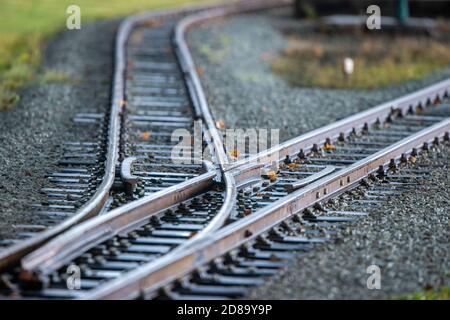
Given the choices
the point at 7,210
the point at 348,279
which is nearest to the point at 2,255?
the point at 7,210

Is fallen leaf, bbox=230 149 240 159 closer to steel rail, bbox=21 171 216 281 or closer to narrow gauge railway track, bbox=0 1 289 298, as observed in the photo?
narrow gauge railway track, bbox=0 1 289 298

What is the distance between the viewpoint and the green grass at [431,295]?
639cm

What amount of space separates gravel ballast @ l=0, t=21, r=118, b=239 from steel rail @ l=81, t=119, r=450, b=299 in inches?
61.2

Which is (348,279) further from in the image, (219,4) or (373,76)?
(219,4)

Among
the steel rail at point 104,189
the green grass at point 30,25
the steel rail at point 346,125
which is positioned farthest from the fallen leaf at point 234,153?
the green grass at point 30,25

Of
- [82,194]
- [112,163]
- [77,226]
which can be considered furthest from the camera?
[112,163]

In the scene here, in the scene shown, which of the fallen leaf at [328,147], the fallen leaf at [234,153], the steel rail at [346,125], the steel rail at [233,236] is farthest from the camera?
the fallen leaf at [328,147]

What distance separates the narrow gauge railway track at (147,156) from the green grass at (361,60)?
6.67 ft

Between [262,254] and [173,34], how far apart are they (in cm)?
1256

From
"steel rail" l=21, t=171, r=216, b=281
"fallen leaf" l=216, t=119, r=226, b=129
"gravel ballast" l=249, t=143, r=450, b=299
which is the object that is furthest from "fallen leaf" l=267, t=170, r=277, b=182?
"fallen leaf" l=216, t=119, r=226, b=129

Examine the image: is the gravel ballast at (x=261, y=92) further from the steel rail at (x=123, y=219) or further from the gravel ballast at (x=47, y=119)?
the gravel ballast at (x=47, y=119)

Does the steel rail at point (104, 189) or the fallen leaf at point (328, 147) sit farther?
the fallen leaf at point (328, 147)

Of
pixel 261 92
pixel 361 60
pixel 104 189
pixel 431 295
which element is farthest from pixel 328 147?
pixel 361 60
